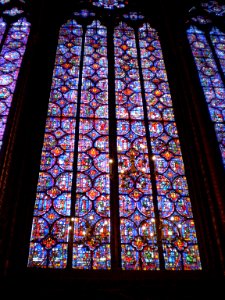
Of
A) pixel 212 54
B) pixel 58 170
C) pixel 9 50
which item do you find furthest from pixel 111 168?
pixel 212 54

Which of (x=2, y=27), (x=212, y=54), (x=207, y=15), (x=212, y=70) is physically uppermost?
(x=207, y=15)

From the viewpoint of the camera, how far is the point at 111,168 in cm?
809

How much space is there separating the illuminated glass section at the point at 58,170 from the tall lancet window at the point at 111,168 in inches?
0.7

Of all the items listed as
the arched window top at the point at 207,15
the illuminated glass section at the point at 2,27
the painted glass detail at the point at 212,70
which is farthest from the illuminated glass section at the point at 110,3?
the illuminated glass section at the point at 2,27

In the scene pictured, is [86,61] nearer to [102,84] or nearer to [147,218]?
[102,84]

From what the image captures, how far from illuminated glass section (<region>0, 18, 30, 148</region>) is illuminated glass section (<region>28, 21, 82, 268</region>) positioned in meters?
0.84

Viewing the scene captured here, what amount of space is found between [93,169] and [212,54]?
4626mm

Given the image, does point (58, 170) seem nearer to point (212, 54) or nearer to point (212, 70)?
point (212, 70)

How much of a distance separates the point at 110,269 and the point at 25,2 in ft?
24.8

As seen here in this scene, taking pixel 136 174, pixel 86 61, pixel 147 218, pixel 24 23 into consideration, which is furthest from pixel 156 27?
pixel 147 218

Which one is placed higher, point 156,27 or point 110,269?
point 156,27

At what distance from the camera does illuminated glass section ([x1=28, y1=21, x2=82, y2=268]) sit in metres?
7.07

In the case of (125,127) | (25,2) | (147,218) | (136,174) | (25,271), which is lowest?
(25,271)

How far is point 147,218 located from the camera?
7512 millimetres
